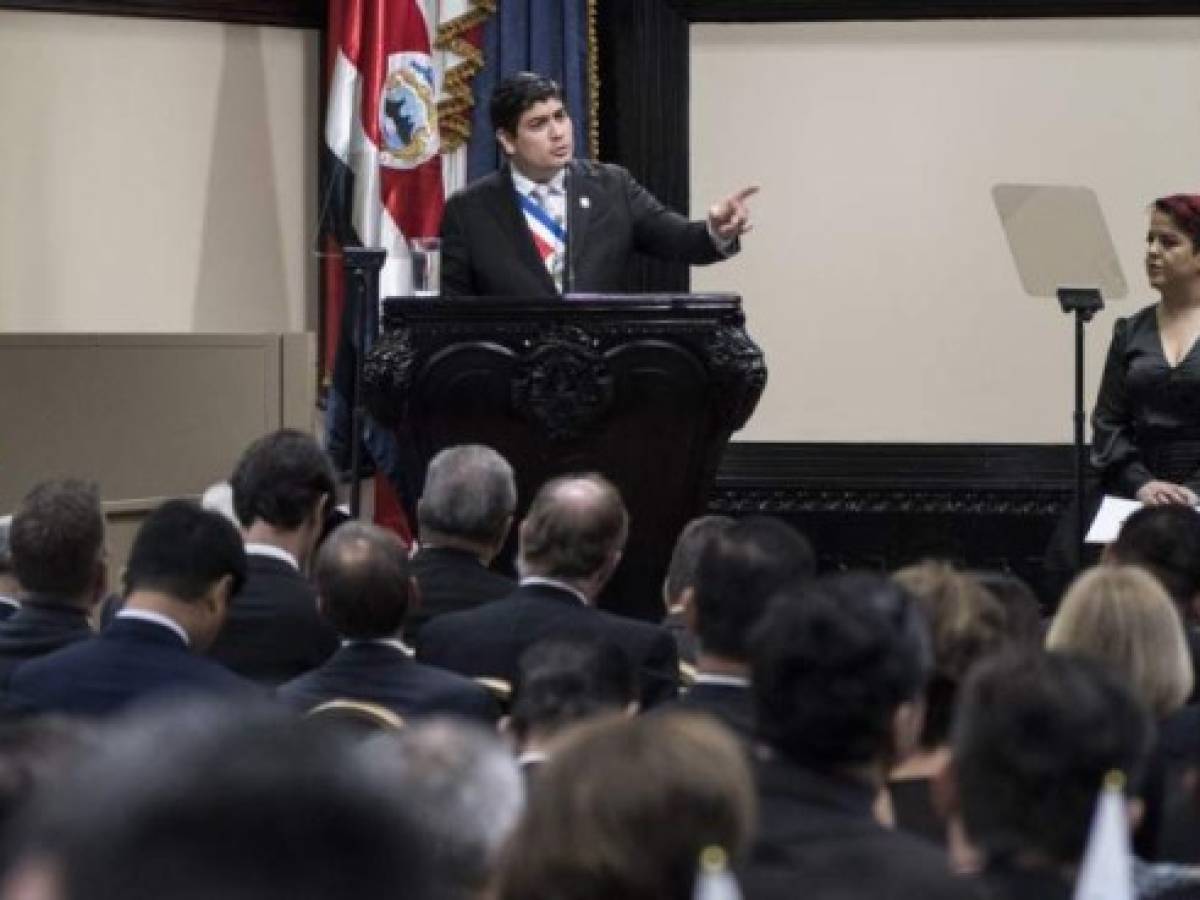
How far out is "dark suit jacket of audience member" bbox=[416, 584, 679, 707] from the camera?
3.81m

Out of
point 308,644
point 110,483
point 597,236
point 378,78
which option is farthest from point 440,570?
point 378,78

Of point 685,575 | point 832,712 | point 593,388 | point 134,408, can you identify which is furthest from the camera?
point 134,408

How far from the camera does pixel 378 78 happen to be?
7.76 m

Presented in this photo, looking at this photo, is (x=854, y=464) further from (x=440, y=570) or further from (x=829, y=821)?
(x=829, y=821)

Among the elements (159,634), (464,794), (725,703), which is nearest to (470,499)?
(159,634)

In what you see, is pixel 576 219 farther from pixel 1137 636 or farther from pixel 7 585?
pixel 1137 636

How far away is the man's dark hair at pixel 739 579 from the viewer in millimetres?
3156

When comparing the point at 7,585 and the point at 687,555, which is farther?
the point at 7,585

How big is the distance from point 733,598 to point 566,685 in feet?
1.41

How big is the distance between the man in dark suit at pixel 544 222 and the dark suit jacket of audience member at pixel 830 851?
12.9 feet

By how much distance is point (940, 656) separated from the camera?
3.00 meters

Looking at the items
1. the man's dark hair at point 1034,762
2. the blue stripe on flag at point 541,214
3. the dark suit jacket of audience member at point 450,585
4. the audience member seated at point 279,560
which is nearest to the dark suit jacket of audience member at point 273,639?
the audience member seated at point 279,560

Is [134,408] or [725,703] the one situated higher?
[134,408]

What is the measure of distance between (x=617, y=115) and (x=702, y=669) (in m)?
5.06
